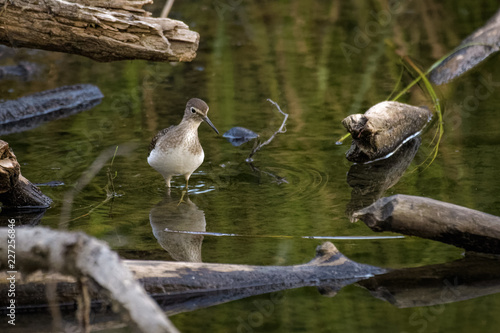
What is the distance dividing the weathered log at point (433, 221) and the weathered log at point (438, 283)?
140 millimetres

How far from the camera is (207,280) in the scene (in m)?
4.32

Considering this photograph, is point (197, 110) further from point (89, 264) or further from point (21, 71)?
point (21, 71)

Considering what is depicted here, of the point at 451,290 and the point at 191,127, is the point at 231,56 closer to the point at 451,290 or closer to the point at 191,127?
the point at 191,127

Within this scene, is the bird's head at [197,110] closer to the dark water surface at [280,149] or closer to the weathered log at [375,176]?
the dark water surface at [280,149]

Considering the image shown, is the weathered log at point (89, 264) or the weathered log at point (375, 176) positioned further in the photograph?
the weathered log at point (375, 176)

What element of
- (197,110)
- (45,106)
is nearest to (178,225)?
(197,110)

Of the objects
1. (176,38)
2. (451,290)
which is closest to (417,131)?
(176,38)

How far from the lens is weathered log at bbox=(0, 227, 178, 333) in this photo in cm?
283

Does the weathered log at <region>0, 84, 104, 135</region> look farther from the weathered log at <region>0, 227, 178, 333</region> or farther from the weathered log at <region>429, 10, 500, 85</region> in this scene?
the weathered log at <region>0, 227, 178, 333</region>

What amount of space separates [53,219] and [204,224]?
107 cm

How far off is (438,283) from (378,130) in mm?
2441

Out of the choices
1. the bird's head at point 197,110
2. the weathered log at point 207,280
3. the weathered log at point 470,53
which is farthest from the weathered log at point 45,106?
the weathered log at point 207,280

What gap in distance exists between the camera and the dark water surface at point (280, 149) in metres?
4.28

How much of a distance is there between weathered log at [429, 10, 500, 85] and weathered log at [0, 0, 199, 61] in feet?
14.0
